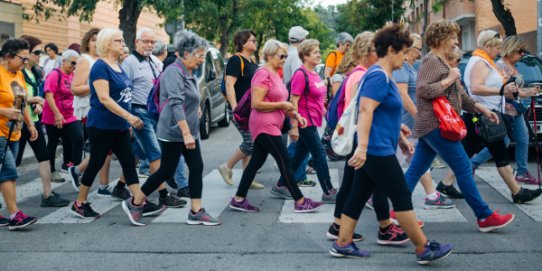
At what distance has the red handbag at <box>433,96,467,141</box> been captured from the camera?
6031 mm

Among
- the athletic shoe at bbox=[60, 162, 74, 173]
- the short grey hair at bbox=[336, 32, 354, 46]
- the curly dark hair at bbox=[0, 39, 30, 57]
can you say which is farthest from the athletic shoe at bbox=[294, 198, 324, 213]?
the athletic shoe at bbox=[60, 162, 74, 173]

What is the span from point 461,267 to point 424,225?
4.58 feet

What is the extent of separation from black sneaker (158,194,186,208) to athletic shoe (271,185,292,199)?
106 centimetres

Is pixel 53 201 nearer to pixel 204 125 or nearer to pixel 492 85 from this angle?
pixel 492 85

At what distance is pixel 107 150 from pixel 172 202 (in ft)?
3.21

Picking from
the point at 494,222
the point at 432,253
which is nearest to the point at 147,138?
the point at 494,222

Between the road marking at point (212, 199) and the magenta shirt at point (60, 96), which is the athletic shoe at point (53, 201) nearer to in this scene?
the road marking at point (212, 199)

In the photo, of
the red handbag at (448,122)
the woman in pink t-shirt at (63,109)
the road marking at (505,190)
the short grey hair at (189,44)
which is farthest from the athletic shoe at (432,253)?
the woman in pink t-shirt at (63,109)

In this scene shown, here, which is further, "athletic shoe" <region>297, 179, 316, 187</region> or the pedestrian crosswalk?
"athletic shoe" <region>297, 179, 316, 187</region>

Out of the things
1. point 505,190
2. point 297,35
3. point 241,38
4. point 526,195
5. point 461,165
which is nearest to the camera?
point 461,165

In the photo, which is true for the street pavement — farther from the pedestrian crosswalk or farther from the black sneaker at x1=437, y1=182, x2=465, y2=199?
the black sneaker at x1=437, y1=182, x2=465, y2=199

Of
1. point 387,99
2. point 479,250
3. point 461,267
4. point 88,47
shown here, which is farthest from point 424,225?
point 88,47

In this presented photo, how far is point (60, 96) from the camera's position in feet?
31.2

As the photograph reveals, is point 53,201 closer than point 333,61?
Yes
